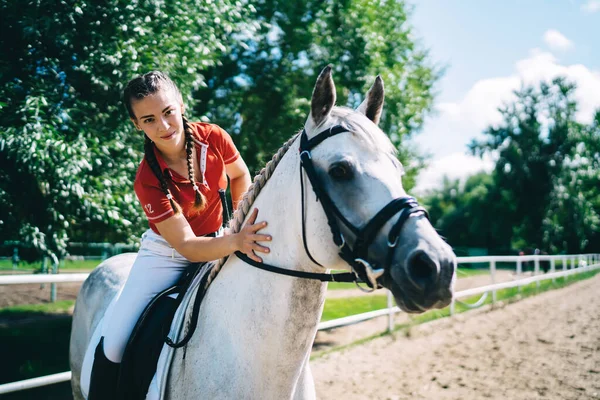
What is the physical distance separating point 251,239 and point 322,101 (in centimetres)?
65

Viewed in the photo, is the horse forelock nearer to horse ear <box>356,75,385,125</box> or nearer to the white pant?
horse ear <box>356,75,385,125</box>

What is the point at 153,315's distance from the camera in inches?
88.0

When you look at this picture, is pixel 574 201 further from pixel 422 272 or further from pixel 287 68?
pixel 422 272

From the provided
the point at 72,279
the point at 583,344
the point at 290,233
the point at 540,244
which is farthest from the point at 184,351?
the point at 540,244

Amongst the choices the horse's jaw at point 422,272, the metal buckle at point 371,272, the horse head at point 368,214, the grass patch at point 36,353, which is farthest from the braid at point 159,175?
the grass patch at point 36,353

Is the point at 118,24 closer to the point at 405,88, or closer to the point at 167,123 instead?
the point at 167,123

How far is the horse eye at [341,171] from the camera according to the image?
65.7 inches

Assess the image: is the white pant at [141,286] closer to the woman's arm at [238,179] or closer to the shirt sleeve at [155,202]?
the shirt sleeve at [155,202]

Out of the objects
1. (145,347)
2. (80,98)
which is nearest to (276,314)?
(145,347)

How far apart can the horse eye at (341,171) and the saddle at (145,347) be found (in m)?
1.07

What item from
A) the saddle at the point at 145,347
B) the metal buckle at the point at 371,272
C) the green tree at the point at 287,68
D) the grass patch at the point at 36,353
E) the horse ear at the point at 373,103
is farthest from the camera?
the green tree at the point at 287,68

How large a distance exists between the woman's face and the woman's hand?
2.18 feet

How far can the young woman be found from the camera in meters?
2.05

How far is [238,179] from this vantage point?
2668mm
